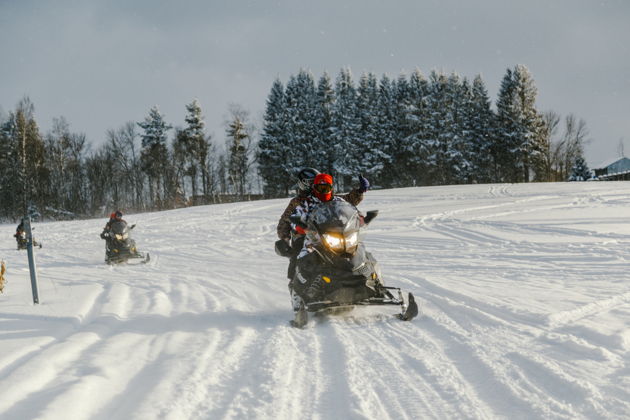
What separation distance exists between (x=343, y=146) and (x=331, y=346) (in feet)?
151

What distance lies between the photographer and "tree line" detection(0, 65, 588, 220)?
1907 inches

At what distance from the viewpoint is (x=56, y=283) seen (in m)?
8.58

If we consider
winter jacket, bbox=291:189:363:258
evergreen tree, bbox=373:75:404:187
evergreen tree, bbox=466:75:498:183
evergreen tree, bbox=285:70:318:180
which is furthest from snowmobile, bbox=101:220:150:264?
evergreen tree, bbox=466:75:498:183

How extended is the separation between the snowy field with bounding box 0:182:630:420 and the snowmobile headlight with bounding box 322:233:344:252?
2.56ft

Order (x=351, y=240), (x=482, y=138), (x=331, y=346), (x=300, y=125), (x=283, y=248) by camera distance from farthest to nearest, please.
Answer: (x=482, y=138) → (x=300, y=125) → (x=283, y=248) → (x=351, y=240) → (x=331, y=346)

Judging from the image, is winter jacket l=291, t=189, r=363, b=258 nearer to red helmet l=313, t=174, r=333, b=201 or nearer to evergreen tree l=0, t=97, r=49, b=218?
red helmet l=313, t=174, r=333, b=201

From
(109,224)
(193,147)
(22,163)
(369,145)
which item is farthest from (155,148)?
(109,224)

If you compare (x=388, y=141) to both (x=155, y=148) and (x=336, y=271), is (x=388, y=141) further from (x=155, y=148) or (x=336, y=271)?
(x=336, y=271)

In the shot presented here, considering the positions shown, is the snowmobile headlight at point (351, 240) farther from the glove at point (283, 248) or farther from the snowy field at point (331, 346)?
the glove at point (283, 248)

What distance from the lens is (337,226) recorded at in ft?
16.1

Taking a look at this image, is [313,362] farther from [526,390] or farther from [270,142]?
[270,142]

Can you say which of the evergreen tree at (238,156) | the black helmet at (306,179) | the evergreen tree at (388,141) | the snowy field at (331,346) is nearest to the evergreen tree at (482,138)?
the evergreen tree at (388,141)

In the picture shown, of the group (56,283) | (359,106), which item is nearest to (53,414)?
(56,283)

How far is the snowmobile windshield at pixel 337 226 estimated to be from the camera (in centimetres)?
490
